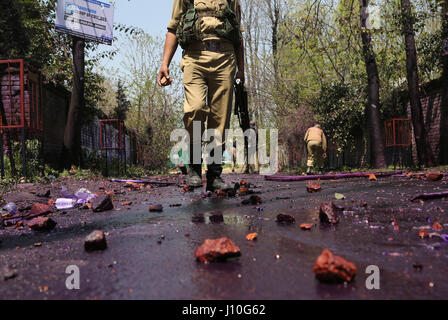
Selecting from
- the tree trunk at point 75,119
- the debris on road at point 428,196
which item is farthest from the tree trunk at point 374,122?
the debris on road at point 428,196

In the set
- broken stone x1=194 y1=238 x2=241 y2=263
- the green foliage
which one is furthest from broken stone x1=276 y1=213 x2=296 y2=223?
the green foliage

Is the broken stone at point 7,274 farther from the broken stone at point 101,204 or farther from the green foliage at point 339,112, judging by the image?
the green foliage at point 339,112

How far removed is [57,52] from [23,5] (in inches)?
72.1

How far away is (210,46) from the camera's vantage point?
12.5 ft

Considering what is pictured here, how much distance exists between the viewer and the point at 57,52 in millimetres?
12133

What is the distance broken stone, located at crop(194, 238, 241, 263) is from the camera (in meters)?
1.32

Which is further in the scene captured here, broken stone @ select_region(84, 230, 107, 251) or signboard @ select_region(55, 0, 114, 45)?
signboard @ select_region(55, 0, 114, 45)

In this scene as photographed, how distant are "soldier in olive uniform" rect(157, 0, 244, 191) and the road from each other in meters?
1.67

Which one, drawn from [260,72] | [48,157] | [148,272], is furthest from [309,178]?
[260,72]

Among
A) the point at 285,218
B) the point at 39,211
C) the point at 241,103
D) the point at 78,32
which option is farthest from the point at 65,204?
the point at 78,32

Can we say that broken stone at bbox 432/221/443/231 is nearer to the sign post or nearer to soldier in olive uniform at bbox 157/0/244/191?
soldier in olive uniform at bbox 157/0/244/191

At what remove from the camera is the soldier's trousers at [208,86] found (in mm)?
3861

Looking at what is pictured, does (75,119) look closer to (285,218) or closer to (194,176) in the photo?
(194,176)
